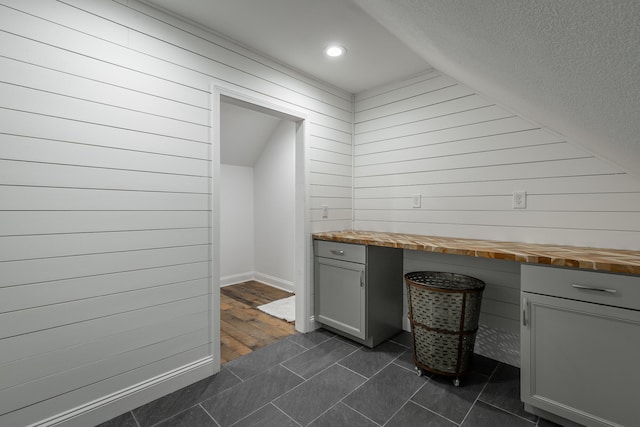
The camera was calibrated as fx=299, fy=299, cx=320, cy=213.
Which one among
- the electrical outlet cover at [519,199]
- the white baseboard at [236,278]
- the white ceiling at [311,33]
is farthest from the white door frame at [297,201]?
the white baseboard at [236,278]

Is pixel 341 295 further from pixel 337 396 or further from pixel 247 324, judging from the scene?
pixel 247 324

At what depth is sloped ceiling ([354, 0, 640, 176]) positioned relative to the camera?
41 centimetres

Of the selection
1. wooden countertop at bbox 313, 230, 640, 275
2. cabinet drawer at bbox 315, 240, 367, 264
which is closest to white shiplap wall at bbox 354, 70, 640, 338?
wooden countertop at bbox 313, 230, 640, 275

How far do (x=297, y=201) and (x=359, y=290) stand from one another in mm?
942

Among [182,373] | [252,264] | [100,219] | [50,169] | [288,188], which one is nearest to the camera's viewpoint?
[50,169]

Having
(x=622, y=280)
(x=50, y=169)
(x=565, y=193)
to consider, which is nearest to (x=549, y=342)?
(x=622, y=280)

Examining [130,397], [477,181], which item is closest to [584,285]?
[477,181]

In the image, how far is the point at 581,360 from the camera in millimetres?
1444

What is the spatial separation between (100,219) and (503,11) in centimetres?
188

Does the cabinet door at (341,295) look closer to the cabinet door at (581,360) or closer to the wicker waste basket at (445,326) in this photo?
the wicker waste basket at (445,326)

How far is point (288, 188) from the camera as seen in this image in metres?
3.90

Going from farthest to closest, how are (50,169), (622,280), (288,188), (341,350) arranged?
(288,188) → (341,350) → (50,169) → (622,280)

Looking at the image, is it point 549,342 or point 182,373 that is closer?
point 549,342

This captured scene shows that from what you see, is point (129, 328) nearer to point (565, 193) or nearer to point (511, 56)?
point (511, 56)
